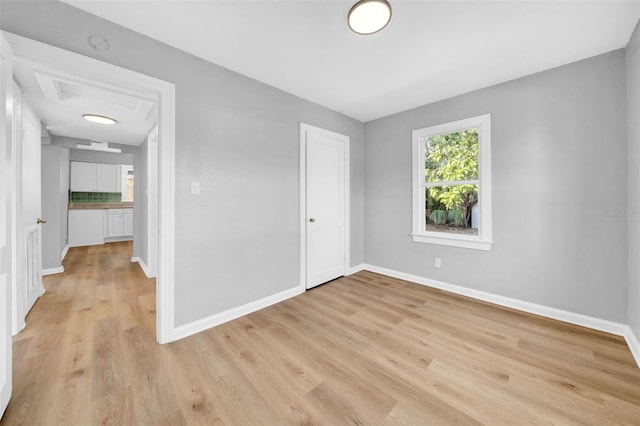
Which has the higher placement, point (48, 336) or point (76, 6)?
point (76, 6)

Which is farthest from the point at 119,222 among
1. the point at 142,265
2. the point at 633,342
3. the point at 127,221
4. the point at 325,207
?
the point at 633,342

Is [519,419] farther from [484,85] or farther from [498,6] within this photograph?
[484,85]

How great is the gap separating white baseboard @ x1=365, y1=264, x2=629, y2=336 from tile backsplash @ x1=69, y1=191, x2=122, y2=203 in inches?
313

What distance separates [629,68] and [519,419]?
287cm

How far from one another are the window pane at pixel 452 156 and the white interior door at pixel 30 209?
4.69m

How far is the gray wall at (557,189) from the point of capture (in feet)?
7.32

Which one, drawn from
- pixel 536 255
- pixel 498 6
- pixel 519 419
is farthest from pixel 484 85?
pixel 519 419

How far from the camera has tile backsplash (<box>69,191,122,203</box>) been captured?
643 cm

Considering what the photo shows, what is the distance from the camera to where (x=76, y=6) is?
169 cm

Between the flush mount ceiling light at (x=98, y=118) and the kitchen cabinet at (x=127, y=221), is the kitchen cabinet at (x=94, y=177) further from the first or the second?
the flush mount ceiling light at (x=98, y=118)

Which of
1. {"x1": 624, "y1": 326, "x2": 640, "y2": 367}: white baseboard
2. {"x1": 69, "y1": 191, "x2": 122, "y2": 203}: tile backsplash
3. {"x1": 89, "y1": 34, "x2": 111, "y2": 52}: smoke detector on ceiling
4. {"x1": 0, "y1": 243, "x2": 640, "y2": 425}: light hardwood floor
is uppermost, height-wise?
{"x1": 89, "y1": 34, "x2": 111, "y2": 52}: smoke detector on ceiling

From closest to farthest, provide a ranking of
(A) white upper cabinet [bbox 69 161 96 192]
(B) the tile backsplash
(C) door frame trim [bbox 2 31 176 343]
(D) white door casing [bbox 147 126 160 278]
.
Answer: (C) door frame trim [bbox 2 31 176 343]
(D) white door casing [bbox 147 126 160 278]
(A) white upper cabinet [bbox 69 161 96 192]
(B) the tile backsplash

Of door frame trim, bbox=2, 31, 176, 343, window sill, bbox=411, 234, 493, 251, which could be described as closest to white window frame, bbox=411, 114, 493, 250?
window sill, bbox=411, 234, 493, 251

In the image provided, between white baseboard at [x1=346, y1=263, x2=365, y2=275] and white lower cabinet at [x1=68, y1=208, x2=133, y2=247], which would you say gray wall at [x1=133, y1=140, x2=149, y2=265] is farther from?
white baseboard at [x1=346, y1=263, x2=365, y2=275]
